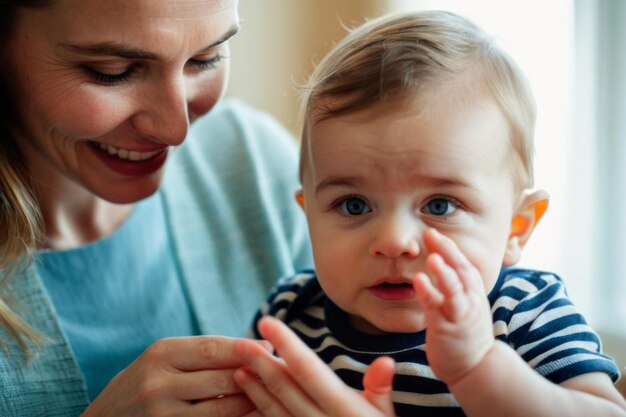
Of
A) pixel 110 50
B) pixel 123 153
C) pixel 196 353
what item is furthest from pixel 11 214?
pixel 196 353

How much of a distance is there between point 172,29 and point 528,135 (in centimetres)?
57

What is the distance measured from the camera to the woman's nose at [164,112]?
4.36ft

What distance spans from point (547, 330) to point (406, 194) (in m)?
0.27

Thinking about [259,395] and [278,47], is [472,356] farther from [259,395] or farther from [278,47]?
[278,47]

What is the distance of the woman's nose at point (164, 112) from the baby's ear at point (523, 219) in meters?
0.58

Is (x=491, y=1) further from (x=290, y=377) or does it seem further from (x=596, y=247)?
(x=290, y=377)

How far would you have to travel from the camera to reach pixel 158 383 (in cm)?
115

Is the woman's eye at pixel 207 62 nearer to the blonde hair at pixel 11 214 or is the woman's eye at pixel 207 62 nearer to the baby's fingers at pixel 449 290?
the blonde hair at pixel 11 214

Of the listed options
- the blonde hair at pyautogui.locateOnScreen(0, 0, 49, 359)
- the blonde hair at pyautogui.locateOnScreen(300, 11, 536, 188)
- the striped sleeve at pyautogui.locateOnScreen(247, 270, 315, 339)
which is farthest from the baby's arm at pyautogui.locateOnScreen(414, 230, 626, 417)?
the blonde hair at pyautogui.locateOnScreen(0, 0, 49, 359)

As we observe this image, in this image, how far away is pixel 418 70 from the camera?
1122 mm

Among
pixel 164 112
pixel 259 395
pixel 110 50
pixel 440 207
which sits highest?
pixel 110 50

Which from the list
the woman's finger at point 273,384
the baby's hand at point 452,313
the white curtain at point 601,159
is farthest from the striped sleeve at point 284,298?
the white curtain at point 601,159

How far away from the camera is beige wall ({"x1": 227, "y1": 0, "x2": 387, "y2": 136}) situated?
2.71m

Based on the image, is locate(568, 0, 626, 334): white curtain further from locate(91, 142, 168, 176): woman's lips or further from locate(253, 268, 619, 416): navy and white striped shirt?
locate(91, 142, 168, 176): woman's lips
